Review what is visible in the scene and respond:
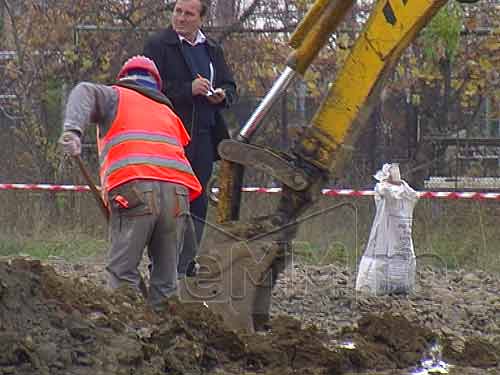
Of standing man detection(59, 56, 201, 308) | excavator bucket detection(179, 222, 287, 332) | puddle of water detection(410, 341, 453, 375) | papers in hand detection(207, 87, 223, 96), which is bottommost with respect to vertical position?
puddle of water detection(410, 341, 453, 375)

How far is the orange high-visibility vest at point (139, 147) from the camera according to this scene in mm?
7230

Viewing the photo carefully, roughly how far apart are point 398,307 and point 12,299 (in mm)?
4273

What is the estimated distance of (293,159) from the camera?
26.0 ft

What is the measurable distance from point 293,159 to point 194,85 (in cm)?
121

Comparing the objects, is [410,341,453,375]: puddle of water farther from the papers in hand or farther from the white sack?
the white sack

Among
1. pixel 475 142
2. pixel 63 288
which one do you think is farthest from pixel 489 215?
pixel 63 288

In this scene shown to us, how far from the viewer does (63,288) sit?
6.48 metres

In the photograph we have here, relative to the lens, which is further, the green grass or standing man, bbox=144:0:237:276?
the green grass

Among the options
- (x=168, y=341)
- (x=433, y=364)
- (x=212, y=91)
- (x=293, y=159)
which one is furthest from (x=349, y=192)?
(x=168, y=341)

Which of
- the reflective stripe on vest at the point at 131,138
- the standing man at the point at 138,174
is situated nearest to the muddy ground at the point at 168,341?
the standing man at the point at 138,174

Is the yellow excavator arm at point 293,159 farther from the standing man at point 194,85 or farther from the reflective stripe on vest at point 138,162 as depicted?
the standing man at point 194,85

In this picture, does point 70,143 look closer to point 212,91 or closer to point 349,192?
point 212,91

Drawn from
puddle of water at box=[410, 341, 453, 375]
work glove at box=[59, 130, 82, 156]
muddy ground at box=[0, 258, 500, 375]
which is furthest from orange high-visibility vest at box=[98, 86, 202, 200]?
puddle of water at box=[410, 341, 453, 375]

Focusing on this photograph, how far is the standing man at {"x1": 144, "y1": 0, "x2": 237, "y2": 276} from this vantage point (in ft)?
29.1
